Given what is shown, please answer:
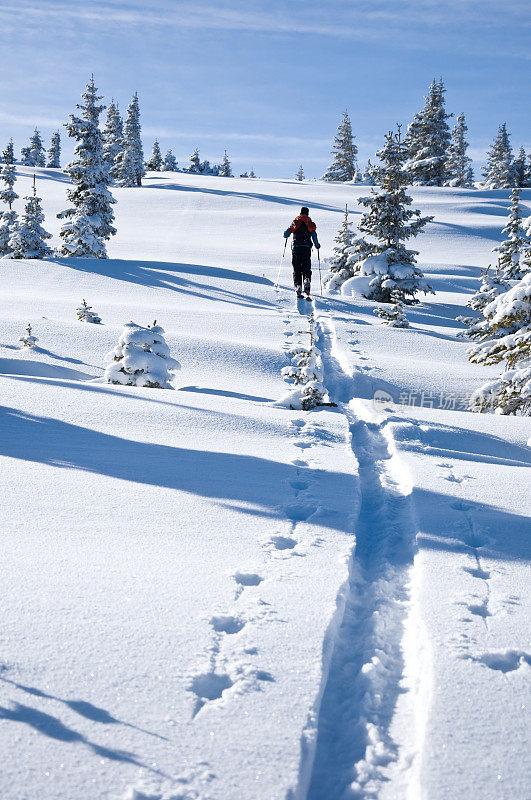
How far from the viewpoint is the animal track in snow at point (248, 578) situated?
3285 mm

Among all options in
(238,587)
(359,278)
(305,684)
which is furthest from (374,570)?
(359,278)

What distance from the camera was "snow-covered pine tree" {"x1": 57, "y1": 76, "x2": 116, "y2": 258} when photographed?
26.8m

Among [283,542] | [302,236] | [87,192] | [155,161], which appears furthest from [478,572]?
[155,161]

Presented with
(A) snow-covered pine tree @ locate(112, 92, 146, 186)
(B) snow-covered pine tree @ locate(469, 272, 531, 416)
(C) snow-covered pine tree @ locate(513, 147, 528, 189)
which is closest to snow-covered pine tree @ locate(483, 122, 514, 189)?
(C) snow-covered pine tree @ locate(513, 147, 528, 189)

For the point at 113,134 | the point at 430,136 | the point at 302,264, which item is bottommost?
the point at 302,264

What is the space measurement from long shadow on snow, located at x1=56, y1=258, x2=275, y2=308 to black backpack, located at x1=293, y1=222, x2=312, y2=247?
105 inches

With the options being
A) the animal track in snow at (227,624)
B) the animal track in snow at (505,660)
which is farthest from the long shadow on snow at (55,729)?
the animal track in snow at (505,660)

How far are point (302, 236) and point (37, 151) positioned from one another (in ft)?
293

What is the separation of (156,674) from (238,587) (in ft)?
2.65

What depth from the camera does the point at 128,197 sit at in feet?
188

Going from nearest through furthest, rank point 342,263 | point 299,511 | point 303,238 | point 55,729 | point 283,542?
1. point 55,729
2. point 283,542
3. point 299,511
4. point 303,238
5. point 342,263

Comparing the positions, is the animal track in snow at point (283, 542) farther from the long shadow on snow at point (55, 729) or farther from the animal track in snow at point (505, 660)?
the long shadow on snow at point (55, 729)

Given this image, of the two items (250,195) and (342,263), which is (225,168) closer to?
(250,195)

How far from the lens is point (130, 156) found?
221ft
